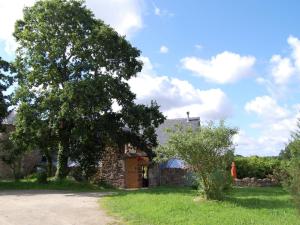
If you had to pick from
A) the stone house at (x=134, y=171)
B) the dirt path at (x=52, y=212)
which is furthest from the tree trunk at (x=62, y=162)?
the dirt path at (x=52, y=212)

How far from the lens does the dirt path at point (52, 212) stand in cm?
1590

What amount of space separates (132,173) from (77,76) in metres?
10.6

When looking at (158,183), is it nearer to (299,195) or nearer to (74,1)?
(74,1)

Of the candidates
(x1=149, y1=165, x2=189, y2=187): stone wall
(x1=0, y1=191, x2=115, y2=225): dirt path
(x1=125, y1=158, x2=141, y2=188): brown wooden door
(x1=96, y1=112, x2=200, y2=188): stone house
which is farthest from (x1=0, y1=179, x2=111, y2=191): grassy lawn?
(x1=0, y1=191, x2=115, y2=225): dirt path

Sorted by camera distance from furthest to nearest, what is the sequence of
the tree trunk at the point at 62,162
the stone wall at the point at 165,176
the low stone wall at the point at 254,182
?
the stone wall at the point at 165,176 < the low stone wall at the point at 254,182 < the tree trunk at the point at 62,162

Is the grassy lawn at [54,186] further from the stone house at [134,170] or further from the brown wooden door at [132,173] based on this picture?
the brown wooden door at [132,173]

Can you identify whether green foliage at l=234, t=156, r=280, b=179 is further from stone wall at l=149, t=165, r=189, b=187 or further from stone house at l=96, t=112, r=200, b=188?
stone wall at l=149, t=165, r=189, b=187

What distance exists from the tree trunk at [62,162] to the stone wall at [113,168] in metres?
4.23

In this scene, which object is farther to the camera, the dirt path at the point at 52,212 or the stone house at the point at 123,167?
the stone house at the point at 123,167

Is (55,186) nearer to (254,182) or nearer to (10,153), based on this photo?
(10,153)

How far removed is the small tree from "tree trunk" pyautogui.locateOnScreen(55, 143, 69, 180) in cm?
1633

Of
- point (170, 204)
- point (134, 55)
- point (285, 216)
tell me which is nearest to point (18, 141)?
point (134, 55)

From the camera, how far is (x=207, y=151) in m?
21.0

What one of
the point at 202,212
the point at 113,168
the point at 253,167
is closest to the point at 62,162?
the point at 113,168
